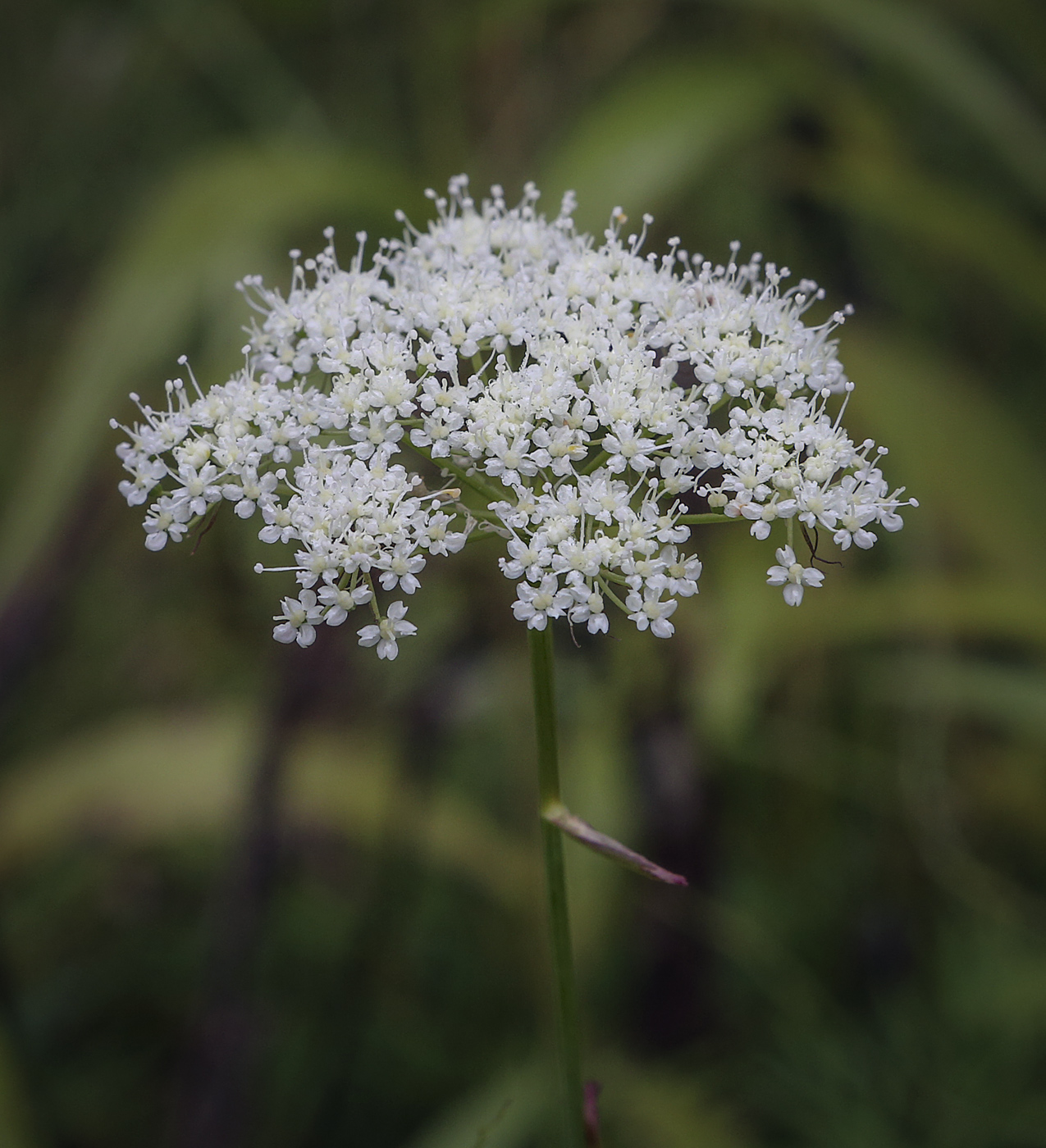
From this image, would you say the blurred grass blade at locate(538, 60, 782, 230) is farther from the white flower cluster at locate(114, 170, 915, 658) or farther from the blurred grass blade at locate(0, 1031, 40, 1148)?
the blurred grass blade at locate(0, 1031, 40, 1148)

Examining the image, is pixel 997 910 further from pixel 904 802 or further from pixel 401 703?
pixel 401 703

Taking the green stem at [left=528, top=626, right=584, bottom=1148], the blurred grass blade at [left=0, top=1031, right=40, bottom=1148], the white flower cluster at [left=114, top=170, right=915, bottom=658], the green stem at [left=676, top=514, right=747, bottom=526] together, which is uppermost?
the white flower cluster at [left=114, top=170, right=915, bottom=658]

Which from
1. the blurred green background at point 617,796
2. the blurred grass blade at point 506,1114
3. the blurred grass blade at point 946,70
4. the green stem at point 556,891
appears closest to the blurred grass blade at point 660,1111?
the blurred green background at point 617,796

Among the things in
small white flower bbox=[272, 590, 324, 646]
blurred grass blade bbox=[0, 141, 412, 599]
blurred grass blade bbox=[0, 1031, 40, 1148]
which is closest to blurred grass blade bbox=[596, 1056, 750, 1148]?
blurred grass blade bbox=[0, 1031, 40, 1148]

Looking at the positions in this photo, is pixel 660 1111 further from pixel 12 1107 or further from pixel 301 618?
pixel 301 618

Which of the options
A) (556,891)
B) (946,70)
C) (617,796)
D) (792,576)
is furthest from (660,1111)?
(946,70)

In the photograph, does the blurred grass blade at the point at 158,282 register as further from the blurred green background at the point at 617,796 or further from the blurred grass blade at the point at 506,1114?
the blurred grass blade at the point at 506,1114

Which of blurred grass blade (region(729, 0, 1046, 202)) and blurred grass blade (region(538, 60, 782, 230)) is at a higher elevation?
blurred grass blade (region(729, 0, 1046, 202))
